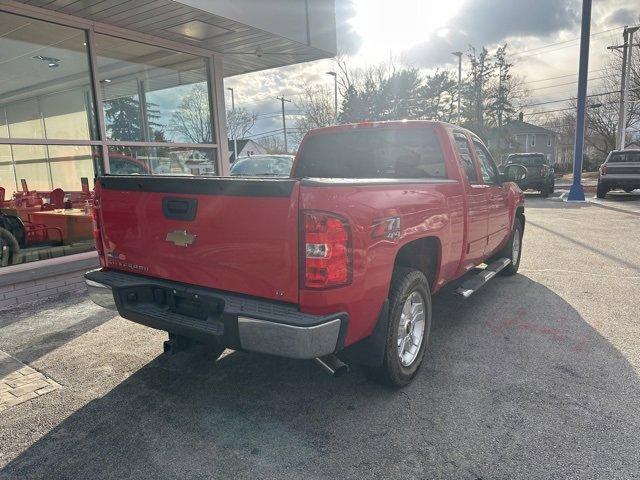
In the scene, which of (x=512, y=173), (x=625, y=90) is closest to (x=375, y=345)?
(x=512, y=173)

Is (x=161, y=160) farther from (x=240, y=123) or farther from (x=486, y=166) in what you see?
(x=240, y=123)

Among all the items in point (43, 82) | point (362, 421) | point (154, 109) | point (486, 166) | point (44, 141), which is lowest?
point (362, 421)

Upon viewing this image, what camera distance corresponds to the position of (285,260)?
2.43 metres

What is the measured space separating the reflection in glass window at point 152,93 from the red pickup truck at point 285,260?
446cm

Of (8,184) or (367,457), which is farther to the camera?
(8,184)

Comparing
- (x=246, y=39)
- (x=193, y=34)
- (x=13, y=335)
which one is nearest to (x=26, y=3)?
(x=193, y=34)

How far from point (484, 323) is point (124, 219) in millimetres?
3489

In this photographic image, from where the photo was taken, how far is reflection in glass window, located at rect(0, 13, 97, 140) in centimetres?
625

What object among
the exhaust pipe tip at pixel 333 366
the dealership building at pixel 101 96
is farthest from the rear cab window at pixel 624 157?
the exhaust pipe tip at pixel 333 366

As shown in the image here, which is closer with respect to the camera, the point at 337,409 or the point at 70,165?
the point at 337,409

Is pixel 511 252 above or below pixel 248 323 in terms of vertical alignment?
below

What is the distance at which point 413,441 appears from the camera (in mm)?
2607

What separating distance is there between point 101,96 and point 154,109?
1496 millimetres

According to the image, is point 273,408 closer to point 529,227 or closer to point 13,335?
point 13,335
